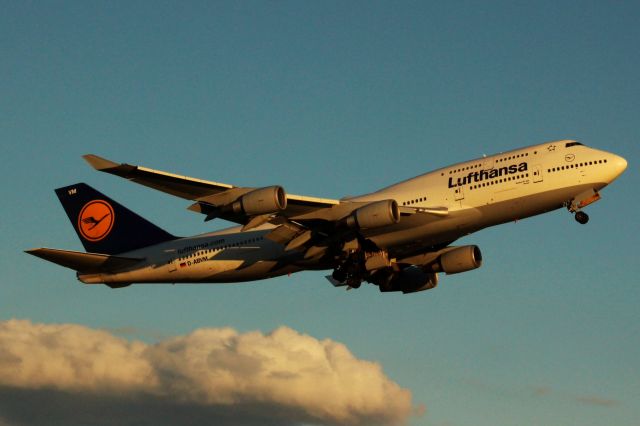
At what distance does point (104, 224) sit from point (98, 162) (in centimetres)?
1629

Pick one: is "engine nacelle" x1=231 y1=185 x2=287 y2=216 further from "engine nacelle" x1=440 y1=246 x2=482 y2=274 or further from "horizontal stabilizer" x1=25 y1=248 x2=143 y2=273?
"engine nacelle" x1=440 y1=246 x2=482 y2=274

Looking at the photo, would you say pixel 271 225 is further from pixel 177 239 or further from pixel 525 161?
pixel 525 161

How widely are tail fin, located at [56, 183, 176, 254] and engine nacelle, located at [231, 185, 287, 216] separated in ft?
41.1

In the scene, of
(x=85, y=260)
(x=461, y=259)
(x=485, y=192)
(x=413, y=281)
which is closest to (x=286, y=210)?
(x=485, y=192)

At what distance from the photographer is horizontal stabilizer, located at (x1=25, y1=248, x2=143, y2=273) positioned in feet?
158

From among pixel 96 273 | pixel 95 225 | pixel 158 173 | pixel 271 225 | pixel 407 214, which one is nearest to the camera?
pixel 158 173

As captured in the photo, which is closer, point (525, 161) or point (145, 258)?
point (525, 161)

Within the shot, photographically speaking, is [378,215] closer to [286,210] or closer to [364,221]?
[364,221]

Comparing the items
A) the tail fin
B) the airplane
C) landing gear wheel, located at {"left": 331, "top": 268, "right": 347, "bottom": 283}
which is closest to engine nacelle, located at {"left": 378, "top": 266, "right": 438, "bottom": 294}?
the airplane

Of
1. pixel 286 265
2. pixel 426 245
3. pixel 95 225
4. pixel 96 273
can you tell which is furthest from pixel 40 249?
pixel 426 245

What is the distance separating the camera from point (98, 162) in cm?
3984

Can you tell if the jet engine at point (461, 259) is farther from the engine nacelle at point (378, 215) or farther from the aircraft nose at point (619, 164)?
the aircraft nose at point (619, 164)

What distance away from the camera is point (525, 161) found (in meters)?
44.4

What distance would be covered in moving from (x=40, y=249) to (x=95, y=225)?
902 centimetres
